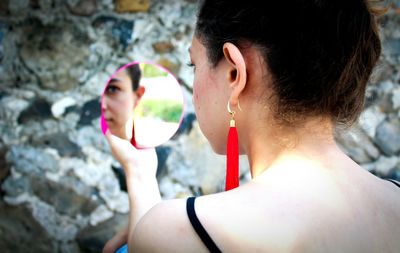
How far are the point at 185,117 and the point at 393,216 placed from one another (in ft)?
3.27

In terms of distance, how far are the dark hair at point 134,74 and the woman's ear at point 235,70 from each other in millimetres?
483

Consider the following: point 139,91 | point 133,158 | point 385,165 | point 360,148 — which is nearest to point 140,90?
point 139,91

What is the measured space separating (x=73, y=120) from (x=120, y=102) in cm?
45

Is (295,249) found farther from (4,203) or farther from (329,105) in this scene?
(4,203)

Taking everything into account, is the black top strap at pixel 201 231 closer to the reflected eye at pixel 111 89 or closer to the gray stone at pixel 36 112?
the reflected eye at pixel 111 89

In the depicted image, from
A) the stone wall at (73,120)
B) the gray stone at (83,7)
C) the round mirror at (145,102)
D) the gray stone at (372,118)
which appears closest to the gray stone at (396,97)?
the gray stone at (372,118)

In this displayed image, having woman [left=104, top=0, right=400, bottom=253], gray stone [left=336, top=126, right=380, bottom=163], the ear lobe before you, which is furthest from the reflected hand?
gray stone [left=336, top=126, right=380, bottom=163]

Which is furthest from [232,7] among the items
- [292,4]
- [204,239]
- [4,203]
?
[4,203]

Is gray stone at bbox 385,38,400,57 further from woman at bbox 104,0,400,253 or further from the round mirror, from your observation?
woman at bbox 104,0,400,253

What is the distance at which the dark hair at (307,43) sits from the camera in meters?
0.60

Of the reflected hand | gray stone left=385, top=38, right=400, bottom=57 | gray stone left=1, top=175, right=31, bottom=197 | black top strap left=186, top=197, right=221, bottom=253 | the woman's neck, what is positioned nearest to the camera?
black top strap left=186, top=197, right=221, bottom=253

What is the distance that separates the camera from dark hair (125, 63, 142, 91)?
1090 millimetres

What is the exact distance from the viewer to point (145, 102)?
110 cm

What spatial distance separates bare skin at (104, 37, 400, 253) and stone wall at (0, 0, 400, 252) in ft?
2.68
